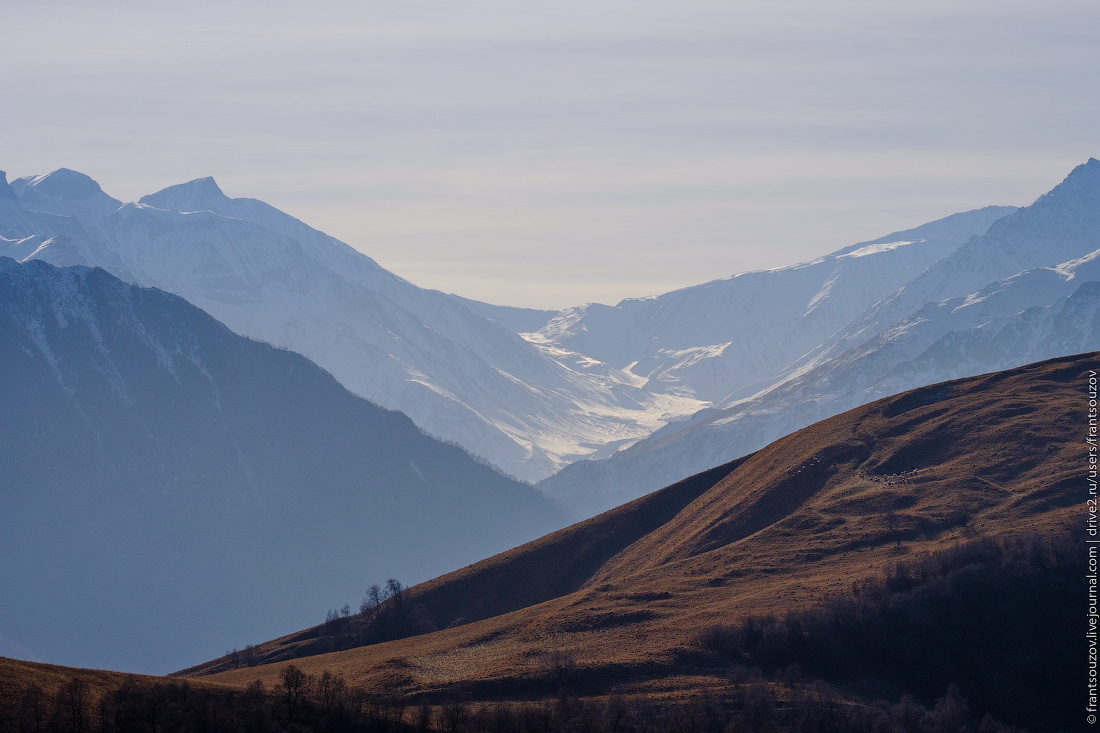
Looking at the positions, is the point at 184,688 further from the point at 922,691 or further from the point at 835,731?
the point at 922,691

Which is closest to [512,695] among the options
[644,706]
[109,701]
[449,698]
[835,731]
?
[449,698]

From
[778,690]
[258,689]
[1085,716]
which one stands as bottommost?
[1085,716]

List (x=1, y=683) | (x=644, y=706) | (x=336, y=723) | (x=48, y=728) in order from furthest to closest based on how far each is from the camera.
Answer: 1. (x=644, y=706)
2. (x=336, y=723)
3. (x=1, y=683)
4. (x=48, y=728)

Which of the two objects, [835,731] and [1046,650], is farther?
[1046,650]

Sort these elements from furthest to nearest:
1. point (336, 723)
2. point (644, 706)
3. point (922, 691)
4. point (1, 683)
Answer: point (922, 691)
point (644, 706)
point (336, 723)
point (1, 683)

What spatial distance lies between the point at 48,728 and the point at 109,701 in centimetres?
1232

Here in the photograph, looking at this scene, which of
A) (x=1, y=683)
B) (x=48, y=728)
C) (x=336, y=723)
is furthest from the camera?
(x=336, y=723)

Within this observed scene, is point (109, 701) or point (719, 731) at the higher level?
point (109, 701)

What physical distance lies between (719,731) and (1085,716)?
5614 cm

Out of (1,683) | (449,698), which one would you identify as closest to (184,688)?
(1,683)

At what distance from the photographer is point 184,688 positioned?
555ft

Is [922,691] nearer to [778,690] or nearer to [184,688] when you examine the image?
[778,690]

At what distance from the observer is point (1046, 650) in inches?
7781

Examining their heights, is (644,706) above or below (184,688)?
below
